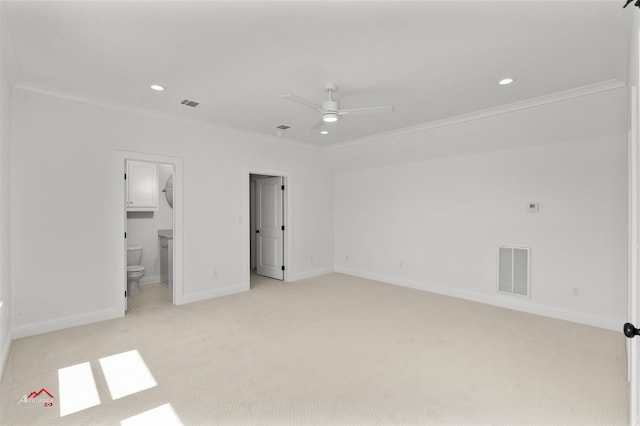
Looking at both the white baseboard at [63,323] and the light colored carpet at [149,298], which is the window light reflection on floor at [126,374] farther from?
the light colored carpet at [149,298]

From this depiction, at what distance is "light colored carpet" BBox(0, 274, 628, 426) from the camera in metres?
2.15

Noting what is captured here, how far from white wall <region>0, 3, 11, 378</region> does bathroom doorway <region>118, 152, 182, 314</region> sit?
122 cm

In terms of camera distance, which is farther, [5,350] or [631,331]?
[5,350]

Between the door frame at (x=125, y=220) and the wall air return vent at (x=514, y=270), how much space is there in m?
4.64

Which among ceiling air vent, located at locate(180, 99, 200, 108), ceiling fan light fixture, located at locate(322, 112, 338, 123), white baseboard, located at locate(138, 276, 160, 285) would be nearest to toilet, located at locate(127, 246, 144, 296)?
white baseboard, located at locate(138, 276, 160, 285)

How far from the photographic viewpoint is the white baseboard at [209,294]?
459cm

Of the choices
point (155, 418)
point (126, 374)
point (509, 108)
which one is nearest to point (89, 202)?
point (126, 374)

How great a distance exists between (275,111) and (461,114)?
2.44 metres

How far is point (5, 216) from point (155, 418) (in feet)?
8.06

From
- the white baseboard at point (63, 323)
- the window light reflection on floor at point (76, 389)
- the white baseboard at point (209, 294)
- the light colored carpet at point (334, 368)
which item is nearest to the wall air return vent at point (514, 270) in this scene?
the light colored carpet at point (334, 368)

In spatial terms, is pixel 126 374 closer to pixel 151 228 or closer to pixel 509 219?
pixel 151 228

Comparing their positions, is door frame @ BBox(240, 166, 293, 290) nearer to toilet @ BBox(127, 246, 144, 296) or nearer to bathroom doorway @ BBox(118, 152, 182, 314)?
bathroom doorway @ BBox(118, 152, 182, 314)

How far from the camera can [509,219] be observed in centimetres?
457

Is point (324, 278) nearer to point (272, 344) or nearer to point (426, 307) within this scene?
point (426, 307)
